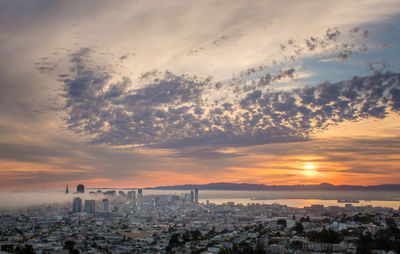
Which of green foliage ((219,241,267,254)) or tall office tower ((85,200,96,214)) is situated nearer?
green foliage ((219,241,267,254))

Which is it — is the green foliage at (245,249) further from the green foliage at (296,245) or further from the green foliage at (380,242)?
the green foliage at (380,242)

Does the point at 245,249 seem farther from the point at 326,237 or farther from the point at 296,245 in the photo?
the point at 326,237

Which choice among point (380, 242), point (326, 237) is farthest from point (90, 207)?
point (380, 242)

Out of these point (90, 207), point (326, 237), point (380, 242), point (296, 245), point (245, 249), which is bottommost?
point (90, 207)

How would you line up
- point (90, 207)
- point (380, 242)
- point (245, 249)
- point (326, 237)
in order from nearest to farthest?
point (380, 242), point (245, 249), point (326, 237), point (90, 207)

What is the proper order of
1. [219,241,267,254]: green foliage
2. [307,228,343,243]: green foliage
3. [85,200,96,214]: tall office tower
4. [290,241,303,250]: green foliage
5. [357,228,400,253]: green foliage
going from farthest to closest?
[85,200,96,214]: tall office tower → [307,228,343,243]: green foliage → [290,241,303,250]: green foliage → [219,241,267,254]: green foliage → [357,228,400,253]: green foliage

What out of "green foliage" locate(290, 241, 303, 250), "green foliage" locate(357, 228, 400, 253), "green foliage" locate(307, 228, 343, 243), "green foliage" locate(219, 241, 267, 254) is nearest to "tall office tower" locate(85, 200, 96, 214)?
"green foliage" locate(219, 241, 267, 254)

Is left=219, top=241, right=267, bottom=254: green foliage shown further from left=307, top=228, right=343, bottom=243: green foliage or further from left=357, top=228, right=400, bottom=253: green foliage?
left=357, top=228, right=400, bottom=253: green foliage

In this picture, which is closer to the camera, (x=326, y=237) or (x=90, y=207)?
(x=326, y=237)

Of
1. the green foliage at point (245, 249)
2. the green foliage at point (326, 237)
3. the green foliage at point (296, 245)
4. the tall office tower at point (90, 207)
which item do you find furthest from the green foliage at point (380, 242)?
the tall office tower at point (90, 207)

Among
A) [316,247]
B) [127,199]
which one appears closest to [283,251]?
[316,247]

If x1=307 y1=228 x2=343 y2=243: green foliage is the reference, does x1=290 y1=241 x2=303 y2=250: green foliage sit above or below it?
below

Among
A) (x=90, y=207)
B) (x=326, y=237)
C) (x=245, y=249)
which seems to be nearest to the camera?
(x=245, y=249)
